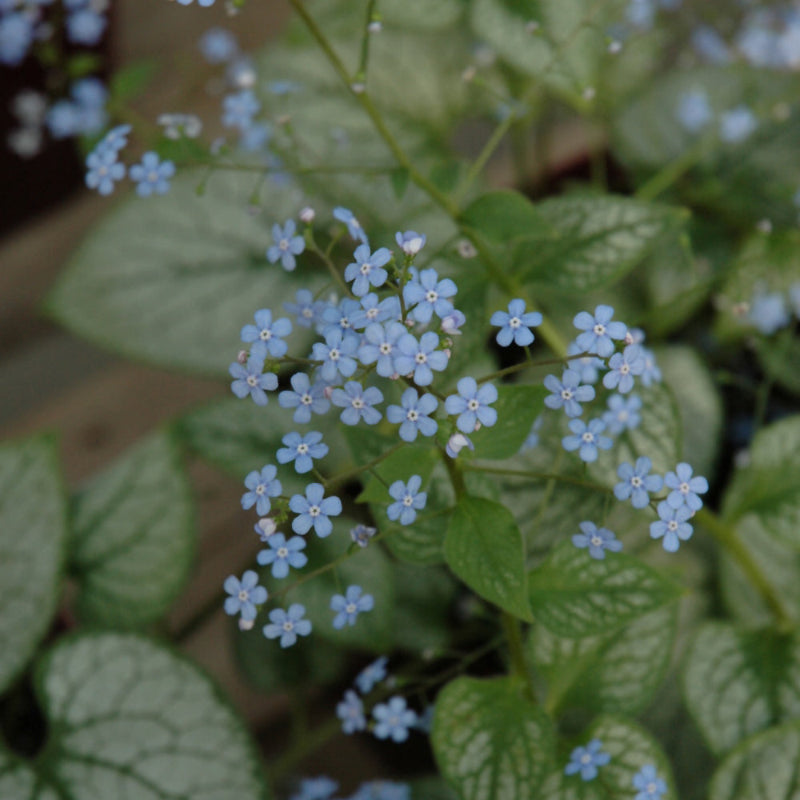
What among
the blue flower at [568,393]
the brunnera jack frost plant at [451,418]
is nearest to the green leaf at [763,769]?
the brunnera jack frost plant at [451,418]

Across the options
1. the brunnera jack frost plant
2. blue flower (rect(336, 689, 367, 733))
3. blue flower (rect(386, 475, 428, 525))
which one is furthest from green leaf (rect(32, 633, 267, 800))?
blue flower (rect(386, 475, 428, 525))

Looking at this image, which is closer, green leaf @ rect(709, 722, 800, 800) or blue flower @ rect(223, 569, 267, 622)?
blue flower @ rect(223, 569, 267, 622)

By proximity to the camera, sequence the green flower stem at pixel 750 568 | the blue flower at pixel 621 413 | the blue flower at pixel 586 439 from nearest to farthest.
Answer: the blue flower at pixel 586 439 → the blue flower at pixel 621 413 → the green flower stem at pixel 750 568

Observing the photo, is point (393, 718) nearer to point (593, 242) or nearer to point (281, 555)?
point (281, 555)

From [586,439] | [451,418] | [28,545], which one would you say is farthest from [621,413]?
[28,545]

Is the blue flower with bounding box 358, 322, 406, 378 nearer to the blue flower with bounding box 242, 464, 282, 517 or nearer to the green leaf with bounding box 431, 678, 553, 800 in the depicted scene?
the blue flower with bounding box 242, 464, 282, 517

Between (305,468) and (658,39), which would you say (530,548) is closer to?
(305,468)

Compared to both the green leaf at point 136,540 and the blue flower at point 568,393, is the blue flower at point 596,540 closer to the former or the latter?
the blue flower at point 568,393
